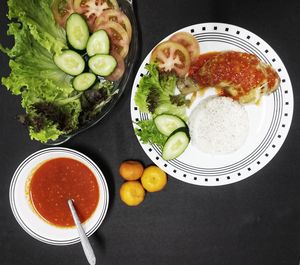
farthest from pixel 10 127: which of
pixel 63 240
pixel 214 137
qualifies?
pixel 214 137

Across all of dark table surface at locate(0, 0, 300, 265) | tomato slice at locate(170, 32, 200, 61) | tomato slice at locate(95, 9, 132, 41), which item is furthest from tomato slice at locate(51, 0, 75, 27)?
tomato slice at locate(170, 32, 200, 61)

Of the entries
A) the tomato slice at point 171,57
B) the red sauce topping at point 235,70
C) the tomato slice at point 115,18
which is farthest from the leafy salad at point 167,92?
the tomato slice at point 115,18

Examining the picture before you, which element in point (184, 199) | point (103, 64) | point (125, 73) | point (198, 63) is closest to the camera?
point (103, 64)

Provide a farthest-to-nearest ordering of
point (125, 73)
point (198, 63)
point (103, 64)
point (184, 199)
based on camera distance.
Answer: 1. point (184, 199)
2. point (198, 63)
3. point (125, 73)
4. point (103, 64)

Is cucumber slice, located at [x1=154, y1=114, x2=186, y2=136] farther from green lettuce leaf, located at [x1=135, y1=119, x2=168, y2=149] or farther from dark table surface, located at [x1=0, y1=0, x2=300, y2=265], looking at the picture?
dark table surface, located at [x1=0, y1=0, x2=300, y2=265]

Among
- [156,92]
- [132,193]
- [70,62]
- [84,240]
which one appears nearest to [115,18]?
[70,62]

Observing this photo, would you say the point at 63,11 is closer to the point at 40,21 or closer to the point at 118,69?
the point at 40,21

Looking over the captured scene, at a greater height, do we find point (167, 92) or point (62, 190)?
point (167, 92)
